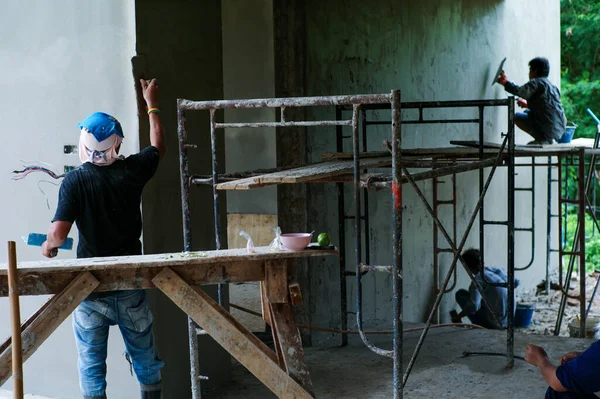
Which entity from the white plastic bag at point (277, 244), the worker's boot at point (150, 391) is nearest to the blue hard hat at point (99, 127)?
the white plastic bag at point (277, 244)

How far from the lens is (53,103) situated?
5.34 meters

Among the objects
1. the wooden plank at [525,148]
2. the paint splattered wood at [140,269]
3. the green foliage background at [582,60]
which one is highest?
the green foliage background at [582,60]

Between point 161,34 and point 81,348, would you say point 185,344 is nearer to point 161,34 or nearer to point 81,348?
point 81,348

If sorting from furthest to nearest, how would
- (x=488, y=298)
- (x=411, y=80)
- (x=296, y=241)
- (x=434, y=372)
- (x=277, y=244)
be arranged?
(x=488, y=298), (x=411, y=80), (x=434, y=372), (x=277, y=244), (x=296, y=241)

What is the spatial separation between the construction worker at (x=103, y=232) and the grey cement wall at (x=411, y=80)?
2965 millimetres

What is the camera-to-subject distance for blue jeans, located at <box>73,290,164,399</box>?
414 centimetres

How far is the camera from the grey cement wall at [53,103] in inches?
202

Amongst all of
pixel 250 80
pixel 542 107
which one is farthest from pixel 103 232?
pixel 542 107

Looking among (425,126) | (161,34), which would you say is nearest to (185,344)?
(161,34)

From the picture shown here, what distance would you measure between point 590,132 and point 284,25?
14932 mm

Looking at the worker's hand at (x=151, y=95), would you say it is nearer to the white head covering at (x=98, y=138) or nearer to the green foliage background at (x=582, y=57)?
the white head covering at (x=98, y=138)

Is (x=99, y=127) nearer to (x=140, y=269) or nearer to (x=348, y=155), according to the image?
(x=140, y=269)

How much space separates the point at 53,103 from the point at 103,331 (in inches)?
74.1

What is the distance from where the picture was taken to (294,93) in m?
6.94
